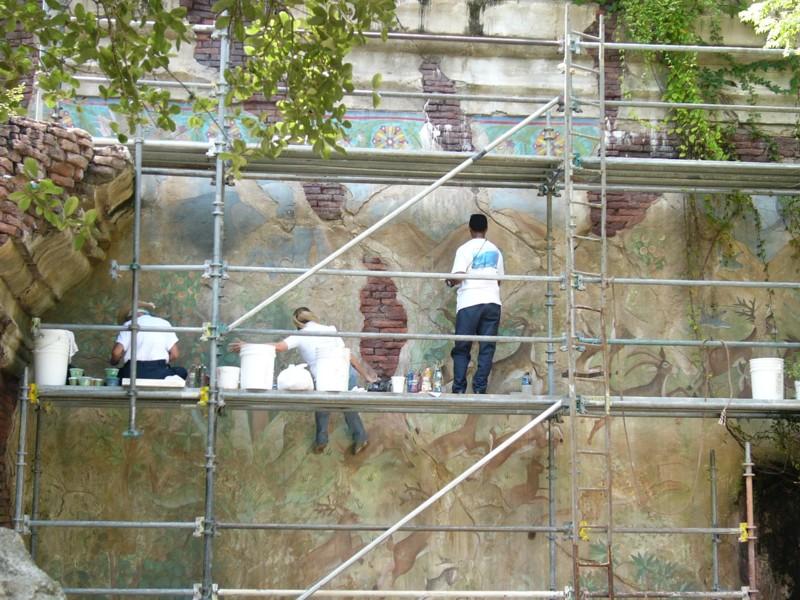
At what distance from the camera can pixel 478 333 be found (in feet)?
40.2

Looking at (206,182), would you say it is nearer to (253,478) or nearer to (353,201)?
(353,201)

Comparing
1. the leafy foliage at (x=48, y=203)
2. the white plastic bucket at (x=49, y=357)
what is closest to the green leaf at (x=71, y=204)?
the leafy foliage at (x=48, y=203)

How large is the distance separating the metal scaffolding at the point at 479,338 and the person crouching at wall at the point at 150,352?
0.80 ft

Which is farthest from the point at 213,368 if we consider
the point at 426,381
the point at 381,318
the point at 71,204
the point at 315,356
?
the point at 71,204

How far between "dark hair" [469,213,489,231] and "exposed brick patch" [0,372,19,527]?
3946mm

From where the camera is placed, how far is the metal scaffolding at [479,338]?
1135 cm

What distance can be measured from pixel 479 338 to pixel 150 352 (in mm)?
2628

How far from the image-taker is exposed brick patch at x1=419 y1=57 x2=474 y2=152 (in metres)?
13.5

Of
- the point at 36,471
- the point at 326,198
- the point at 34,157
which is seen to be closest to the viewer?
the point at 34,157

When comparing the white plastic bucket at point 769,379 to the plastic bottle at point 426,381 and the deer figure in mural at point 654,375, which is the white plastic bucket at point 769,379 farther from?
the plastic bottle at point 426,381

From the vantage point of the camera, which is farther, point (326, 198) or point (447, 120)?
point (447, 120)

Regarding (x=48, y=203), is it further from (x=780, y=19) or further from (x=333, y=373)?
(x=780, y=19)

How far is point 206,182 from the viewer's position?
13.1m

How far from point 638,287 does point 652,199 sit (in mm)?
856
